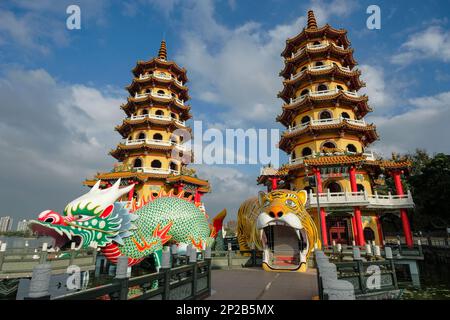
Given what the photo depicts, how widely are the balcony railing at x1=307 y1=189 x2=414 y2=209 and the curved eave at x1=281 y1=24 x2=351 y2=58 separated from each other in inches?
573

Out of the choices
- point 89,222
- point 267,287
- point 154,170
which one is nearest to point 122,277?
point 267,287

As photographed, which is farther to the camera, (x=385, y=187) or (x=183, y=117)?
(x=385, y=187)

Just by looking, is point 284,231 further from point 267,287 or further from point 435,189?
point 435,189

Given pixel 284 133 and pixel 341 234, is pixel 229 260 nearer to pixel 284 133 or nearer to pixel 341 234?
pixel 341 234

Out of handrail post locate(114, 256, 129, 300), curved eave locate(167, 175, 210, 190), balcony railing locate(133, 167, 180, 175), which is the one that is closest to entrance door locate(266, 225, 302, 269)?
handrail post locate(114, 256, 129, 300)

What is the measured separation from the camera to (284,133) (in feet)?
67.1

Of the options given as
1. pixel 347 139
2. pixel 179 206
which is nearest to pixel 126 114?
pixel 179 206

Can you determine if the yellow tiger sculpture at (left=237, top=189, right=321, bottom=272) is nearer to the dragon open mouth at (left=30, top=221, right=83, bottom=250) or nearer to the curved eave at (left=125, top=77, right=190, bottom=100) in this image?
the dragon open mouth at (left=30, top=221, right=83, bottom=250)

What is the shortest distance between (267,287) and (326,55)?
20.4m

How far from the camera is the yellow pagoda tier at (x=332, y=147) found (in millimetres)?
16250

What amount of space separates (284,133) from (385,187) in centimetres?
1661

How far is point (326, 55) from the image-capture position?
21734mm

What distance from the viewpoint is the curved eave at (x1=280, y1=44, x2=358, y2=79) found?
21.5 metres
